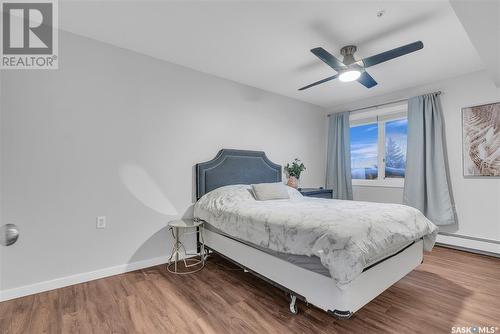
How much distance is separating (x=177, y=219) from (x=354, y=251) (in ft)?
7.17

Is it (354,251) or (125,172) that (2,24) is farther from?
(354,251)

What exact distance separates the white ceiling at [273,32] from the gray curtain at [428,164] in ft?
1.93

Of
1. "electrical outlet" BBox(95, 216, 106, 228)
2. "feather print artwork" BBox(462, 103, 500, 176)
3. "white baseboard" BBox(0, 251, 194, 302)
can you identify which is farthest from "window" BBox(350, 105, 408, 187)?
"electrical outlet" BBox(95, 216, 106, 228)

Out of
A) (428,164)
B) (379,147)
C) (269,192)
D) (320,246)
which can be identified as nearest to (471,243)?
(428,164)

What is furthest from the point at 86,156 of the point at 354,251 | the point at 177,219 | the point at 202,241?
the point at 354,251

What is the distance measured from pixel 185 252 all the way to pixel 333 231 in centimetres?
213

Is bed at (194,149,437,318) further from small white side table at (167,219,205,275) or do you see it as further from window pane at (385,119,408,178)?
window pane at (385,119,408,178)

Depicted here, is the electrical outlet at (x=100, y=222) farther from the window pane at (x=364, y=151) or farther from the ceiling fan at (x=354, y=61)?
the window pane at (x=364, y=151)

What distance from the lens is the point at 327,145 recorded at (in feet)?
16.9

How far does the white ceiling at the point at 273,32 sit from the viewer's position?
2.08 m

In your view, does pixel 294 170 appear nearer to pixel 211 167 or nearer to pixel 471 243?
pixel 211 167

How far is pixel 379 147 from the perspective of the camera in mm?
4441

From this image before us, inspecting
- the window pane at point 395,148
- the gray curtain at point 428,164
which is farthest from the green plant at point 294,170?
the gray curtain at point 428,164

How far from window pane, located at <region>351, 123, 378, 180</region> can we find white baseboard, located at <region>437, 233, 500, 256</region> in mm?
1385
